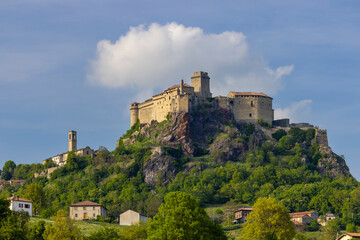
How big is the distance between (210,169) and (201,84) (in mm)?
21173

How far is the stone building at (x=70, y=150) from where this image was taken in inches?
6561

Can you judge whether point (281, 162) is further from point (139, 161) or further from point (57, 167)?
point (57, 167)

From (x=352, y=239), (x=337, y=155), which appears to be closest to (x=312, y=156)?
(x=337, y=155)

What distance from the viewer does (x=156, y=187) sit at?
148 metres

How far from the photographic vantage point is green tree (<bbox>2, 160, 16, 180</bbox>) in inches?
7042

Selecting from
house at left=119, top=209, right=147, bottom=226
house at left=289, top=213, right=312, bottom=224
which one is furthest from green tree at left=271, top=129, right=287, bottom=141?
house at left=119, top=209, right=147, bottom=226

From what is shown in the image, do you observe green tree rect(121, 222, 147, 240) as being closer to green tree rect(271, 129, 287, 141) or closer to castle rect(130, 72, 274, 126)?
castle rect(130, 72, 274, 126)

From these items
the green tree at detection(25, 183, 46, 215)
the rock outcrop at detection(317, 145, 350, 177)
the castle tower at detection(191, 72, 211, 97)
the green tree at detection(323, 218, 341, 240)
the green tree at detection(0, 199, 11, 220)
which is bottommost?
the green tree at detection(323, 218, 341, 240)

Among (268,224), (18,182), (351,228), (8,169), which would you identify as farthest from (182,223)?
(8,169)

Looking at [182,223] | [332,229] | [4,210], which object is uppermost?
[4,210]

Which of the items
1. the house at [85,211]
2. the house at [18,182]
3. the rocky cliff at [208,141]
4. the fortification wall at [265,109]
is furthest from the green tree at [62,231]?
the house at [18,182]

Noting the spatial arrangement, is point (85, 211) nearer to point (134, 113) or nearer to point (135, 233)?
point (135, 233)

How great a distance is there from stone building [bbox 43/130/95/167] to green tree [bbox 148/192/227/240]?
301 ft

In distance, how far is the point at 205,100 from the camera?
159125mm
